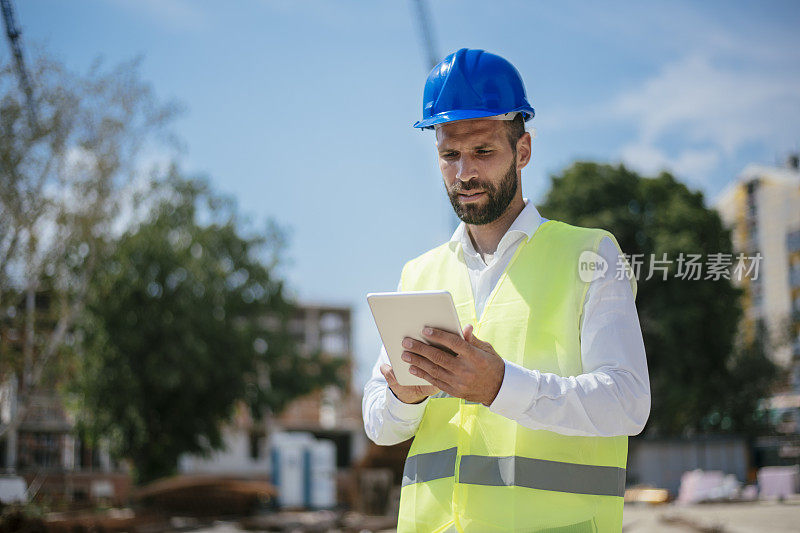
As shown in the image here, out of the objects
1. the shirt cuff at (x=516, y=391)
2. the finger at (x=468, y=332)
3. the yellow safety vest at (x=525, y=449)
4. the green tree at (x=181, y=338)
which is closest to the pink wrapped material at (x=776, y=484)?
the green tree at (x=181, y=338)

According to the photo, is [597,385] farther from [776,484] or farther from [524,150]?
[776,484]

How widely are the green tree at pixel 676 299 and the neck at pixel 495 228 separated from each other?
93.8 ft

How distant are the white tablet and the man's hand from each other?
0.8 inches

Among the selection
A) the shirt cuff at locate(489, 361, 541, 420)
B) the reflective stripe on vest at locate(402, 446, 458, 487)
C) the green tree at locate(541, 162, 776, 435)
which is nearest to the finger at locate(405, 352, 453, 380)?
the shirt cuff at locate(489, 361, 541, 420)

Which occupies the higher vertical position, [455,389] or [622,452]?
[455,389]

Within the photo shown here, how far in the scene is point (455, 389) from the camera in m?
1.86

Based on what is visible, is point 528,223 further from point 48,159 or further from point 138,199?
point 138,199

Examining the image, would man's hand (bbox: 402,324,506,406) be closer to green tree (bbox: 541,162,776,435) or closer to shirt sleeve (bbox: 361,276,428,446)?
shirt sleeve (bbox: 361,276,428,446)

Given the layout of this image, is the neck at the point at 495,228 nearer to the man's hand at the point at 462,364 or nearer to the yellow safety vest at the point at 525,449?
the yellow safety vest at the point at 525,449

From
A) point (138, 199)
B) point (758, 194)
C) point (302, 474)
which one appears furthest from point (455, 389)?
point (758, 194)

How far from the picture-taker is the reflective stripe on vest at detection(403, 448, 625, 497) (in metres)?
1.98

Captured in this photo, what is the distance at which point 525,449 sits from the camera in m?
2.01

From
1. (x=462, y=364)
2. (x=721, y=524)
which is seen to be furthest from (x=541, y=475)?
(x=721, y=524)

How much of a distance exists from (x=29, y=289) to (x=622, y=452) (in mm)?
20095
